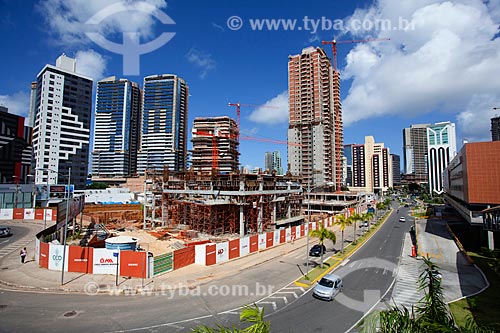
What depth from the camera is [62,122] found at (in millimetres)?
104875

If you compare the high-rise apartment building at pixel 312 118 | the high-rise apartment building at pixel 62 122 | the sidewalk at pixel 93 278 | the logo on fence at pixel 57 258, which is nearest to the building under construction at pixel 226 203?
the sidewalk at pixel 93 278

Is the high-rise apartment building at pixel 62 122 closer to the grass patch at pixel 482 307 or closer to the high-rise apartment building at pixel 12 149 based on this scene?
the high-rise apartment building at pixel 12 149

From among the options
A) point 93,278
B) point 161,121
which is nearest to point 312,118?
point 161,121

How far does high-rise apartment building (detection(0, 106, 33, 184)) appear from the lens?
87.7 metres

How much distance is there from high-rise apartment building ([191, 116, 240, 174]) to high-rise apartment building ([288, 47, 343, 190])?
3171cm

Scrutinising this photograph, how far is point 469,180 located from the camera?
1431 inches

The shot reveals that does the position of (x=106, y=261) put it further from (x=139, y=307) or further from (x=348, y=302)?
(x=348, y=302)

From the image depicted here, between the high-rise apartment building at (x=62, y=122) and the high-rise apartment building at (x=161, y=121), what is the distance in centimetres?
3825

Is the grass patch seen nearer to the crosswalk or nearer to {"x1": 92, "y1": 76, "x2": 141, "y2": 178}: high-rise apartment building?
the crosswalk

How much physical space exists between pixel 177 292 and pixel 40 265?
15.1m

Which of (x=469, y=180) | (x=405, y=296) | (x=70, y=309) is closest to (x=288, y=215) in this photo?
(x=469, y=180)

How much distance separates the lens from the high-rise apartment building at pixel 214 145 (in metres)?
131

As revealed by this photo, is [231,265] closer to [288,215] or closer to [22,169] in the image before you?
[288,215]

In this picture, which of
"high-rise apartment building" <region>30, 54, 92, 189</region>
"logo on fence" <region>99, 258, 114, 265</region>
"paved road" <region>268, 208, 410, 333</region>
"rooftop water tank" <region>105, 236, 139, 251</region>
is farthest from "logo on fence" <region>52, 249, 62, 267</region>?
"high-rise apartment building" <region>30, 54, 92, 189</region>
